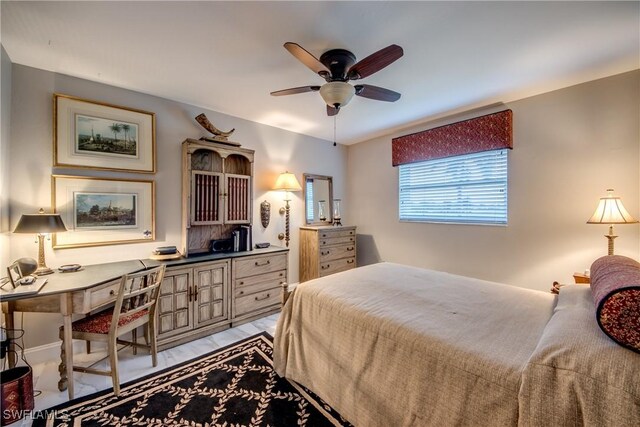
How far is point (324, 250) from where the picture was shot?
3.83 m

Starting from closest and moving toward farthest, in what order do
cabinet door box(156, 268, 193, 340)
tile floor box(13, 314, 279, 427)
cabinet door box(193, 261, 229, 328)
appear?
tile floor box(13, 314, 279, 427)
cabinet door box(156, 268, 193, 340)
cabinet door box(193, 261, 229, 328)

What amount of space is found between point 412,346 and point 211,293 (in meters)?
2.16

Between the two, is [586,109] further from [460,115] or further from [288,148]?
[288,148]

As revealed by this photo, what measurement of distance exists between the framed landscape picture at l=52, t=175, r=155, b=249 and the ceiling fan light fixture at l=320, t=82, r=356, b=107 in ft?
6.74

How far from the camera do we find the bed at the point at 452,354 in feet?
2.81

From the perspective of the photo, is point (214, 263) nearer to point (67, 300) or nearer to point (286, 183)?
point (67, 300)

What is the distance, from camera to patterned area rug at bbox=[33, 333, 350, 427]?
5.28ft

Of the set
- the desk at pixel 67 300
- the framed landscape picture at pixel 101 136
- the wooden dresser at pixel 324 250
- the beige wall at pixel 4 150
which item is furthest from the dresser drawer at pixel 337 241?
the beige wall at pixel 4 150

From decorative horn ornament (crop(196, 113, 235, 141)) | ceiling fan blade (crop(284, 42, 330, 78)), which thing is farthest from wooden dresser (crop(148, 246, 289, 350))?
ceiling fan blade (crop(284, 42, 330, 78))

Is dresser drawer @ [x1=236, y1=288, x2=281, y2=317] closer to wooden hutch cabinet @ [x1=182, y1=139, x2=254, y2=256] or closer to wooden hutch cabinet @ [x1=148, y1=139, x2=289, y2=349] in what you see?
wooden hutch cabinet @ [x1=148, y1=139, x2=289, y2=349]

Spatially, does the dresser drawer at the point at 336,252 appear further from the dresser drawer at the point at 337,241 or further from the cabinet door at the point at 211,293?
the cabinet door at the point at 211,293

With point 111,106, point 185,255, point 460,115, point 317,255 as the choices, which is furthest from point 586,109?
point 111,106

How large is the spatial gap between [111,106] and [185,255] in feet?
5.36

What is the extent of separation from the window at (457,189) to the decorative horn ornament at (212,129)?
8.54ft
